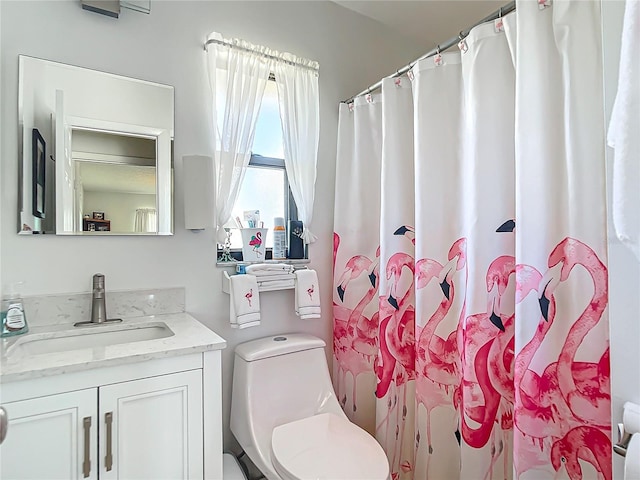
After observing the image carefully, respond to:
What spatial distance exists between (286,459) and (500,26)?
1.67m

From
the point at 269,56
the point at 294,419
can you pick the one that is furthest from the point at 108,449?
the point at 269,56

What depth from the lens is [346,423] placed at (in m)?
1.57

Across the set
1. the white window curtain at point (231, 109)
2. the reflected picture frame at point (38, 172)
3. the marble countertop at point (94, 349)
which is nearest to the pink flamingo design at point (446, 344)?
the marble countertop at point (94, 349)

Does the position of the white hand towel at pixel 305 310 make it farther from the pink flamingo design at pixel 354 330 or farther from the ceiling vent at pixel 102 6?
the ceiling vent at pixel 102 6

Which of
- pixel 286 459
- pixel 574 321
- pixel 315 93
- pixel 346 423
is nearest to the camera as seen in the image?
pixel 574 321

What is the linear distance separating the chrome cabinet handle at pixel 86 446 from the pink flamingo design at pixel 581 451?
4.34 feet

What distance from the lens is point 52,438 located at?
0.98 metres

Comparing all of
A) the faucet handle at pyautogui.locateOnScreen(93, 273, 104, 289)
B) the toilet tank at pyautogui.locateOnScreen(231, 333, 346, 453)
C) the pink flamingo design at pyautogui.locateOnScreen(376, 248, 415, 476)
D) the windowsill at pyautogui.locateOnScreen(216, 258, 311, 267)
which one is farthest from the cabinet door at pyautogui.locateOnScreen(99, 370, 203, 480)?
the pink flamingo design at pyautogui.locateOnScreen(376, 248, 415, 476)

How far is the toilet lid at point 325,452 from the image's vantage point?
1231mm

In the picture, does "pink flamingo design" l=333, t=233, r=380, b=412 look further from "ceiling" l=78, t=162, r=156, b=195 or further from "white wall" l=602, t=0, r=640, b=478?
"white wall" l=602, t=0, r=640, b=478

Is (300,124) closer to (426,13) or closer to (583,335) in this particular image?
(426,13)

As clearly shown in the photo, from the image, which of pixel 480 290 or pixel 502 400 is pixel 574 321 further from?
pixel 502 400

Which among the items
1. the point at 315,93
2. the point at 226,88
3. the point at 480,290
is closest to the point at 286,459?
the point at 480,290

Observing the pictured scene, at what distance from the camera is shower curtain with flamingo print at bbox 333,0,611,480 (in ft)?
3.29
